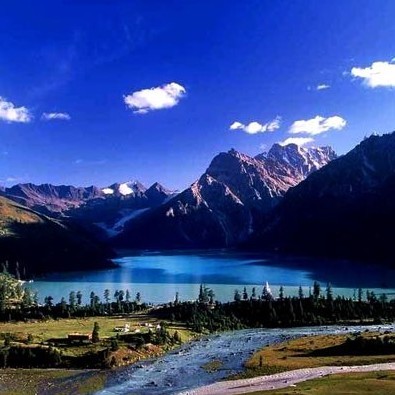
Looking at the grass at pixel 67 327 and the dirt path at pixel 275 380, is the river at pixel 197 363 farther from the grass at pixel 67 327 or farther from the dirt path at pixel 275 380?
the grass at pixel 67 327

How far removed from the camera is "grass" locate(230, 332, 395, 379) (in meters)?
118

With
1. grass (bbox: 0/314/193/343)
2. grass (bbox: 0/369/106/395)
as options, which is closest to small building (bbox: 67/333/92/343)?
grass (bbox: 0/314/193/343)

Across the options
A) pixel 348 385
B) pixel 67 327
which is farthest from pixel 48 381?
pixel 67 327

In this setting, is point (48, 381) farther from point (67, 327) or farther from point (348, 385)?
point (67, 327)

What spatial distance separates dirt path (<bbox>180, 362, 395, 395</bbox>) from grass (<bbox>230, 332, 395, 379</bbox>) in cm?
453

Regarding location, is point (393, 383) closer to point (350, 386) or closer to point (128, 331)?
point (350, 386)

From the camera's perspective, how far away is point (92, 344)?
459 ft

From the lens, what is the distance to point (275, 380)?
106625mm

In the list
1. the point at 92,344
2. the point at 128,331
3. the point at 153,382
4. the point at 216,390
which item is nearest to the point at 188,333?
the point at 128,331

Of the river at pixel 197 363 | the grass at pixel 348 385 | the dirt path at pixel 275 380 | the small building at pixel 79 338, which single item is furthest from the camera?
the small building at pixel 79 338

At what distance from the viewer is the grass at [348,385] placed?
273 feet

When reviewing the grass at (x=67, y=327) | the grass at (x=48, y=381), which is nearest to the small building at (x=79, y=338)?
the grass at (x=67, y=327)

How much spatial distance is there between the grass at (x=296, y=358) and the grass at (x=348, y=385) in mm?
15916

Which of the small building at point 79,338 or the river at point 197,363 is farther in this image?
the small building at point 79,338
